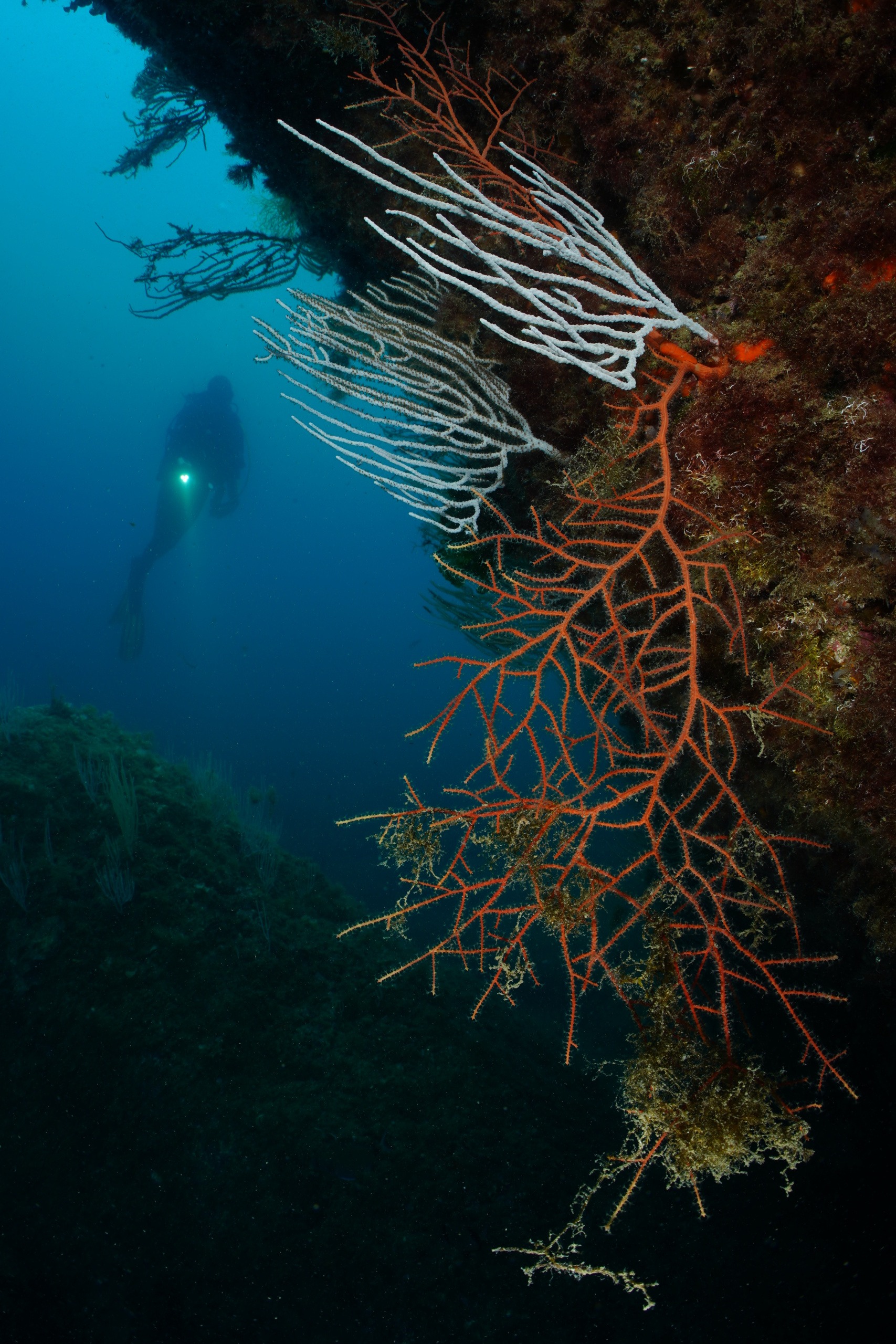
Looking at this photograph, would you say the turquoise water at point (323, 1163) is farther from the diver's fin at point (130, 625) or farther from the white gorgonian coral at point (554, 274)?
the diver's fin at point (130, 625)

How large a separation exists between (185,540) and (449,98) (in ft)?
258

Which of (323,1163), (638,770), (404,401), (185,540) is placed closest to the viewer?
(638,770)

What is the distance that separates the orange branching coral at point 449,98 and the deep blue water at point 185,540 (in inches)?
585

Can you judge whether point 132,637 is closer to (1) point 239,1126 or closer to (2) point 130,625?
(2) point 130,625

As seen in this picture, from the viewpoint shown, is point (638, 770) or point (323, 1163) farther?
point (323, 1163)

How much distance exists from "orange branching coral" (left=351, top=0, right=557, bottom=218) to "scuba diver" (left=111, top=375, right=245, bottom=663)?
25.1m

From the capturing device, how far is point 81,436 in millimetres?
76312

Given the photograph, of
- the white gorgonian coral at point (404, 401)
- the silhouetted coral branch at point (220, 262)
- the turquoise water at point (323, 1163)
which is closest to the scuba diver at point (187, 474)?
the turquoise water at point (323, 1163)

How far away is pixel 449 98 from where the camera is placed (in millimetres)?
2830

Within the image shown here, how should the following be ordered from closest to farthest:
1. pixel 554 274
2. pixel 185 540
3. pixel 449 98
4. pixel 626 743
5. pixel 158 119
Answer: pixel 554 274, pixel 626 743, pixel 449 98, pixel 158 119, pixel 185 540

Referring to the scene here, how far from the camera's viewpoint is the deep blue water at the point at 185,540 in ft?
107

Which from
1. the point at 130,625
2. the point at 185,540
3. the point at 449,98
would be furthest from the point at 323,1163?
the point at 185,540

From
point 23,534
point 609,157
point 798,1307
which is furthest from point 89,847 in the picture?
point 23,534

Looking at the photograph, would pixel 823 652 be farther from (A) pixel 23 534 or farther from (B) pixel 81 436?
(B) pixel 81 436
